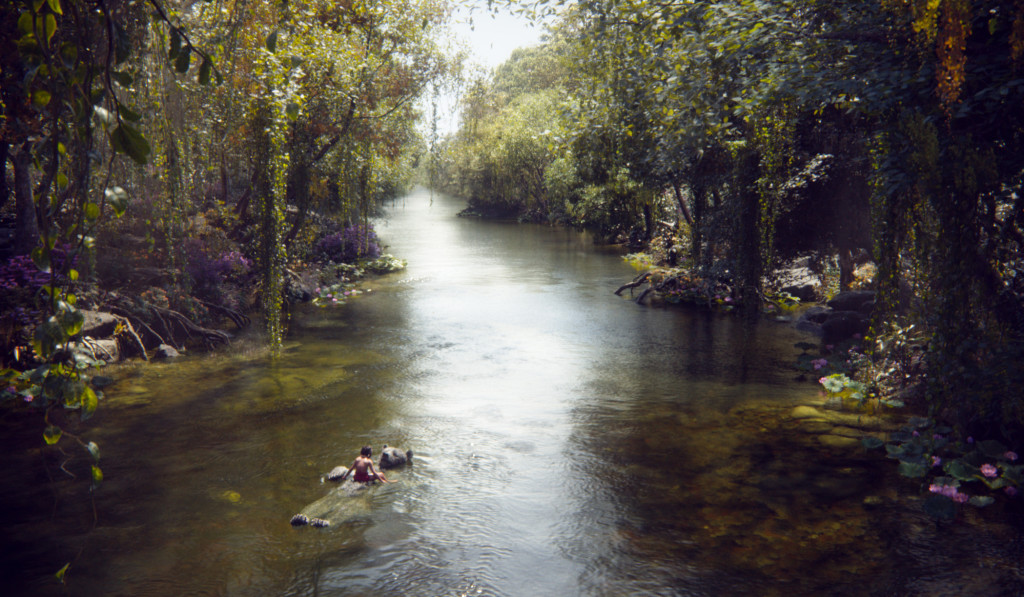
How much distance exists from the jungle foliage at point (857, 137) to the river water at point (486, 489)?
1799 millimetres

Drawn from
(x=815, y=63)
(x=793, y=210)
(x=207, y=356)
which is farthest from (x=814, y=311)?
(x=207, y=356)

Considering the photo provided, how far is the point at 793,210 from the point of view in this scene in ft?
45.5

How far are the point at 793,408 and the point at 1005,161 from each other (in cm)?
405

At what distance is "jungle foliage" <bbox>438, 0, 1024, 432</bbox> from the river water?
1.80 meters

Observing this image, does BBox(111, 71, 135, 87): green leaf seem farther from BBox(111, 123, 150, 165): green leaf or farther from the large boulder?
the large boulder

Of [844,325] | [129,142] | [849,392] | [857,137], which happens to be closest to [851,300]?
[844,325]

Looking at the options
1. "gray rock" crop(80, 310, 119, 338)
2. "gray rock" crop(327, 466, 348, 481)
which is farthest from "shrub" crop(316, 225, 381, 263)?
"gray rock" crop(327, 466, 348, 481)

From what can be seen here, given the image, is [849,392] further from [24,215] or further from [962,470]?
[24,215]

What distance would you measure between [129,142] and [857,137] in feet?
43.6

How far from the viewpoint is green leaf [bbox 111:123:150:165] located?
1914 millimetres

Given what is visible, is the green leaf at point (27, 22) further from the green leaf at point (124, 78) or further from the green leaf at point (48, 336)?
the green leaf at point (48, 336)

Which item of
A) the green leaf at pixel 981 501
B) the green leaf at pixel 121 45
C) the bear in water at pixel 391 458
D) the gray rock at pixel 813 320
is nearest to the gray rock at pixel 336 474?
the bear in water at pixel 391 458

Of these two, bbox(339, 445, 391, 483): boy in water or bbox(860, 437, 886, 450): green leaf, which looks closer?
bbox(339, 445, 391, 483): boy in water

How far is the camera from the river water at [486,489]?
570 cm
